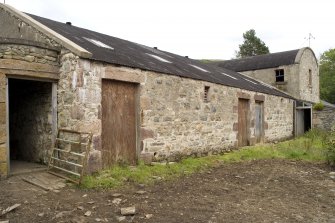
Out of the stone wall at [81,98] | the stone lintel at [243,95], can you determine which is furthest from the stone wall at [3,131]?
the stone lintel at [243,95]

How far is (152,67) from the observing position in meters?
8.66

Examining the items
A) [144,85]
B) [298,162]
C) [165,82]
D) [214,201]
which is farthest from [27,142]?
[298,162]

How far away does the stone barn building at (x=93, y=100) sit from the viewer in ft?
22.4

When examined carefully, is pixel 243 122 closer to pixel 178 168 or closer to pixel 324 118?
pixel 178 168

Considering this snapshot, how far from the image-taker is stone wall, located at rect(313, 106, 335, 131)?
1828 centimetres

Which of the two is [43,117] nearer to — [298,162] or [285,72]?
[298,162]

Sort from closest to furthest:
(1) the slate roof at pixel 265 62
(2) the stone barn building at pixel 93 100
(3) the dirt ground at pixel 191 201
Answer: (3) the dirt ground at pixel 191 201
(2) the stone barn building at pixel 93 100
(1) the slate roof at pixel 265 62

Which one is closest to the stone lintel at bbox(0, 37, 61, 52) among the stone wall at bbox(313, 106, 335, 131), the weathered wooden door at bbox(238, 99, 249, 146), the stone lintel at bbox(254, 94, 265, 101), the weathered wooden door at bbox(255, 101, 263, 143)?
the weathered wooden door at bbox(238, 99, 249, 146)

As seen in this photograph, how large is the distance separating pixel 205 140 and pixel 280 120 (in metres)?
7.49

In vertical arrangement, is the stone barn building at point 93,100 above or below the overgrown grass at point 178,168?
above

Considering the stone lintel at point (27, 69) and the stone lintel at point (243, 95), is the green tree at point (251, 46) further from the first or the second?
the stone lintel at point (27, 69)

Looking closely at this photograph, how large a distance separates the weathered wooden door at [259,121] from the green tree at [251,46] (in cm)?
3217

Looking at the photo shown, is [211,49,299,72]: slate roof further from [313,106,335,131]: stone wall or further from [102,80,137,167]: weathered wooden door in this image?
[102,80,137,167]: weathered wooden door

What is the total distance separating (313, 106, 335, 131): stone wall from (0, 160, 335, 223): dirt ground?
39.1ft
